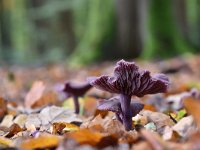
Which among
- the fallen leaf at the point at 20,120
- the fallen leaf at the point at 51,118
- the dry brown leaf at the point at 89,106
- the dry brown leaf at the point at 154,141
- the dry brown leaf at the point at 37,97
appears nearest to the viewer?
the dry brown leaf at the point at 154,141

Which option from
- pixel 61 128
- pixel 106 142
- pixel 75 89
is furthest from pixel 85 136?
pixel 75 89

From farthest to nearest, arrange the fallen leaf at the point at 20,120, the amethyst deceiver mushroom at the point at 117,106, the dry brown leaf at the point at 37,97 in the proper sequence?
1. the dry brown leaf at the point at 37,97
2. the fallen leaf at the point at 20,120
3. the amethyst deceiver mushroom at the point at 117,106

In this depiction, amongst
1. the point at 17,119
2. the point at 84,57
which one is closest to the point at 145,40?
the point at 84,57

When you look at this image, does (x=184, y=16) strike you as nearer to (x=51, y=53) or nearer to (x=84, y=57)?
(x=84, y=57)

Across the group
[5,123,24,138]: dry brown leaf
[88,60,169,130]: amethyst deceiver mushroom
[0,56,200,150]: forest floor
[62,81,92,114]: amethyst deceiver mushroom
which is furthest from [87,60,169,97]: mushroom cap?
[62,81,92,114]: amethyst deceiver mushroom

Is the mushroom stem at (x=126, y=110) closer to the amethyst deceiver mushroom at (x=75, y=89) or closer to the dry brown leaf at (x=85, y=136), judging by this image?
the dry brown leaf at (x=85, y=136)


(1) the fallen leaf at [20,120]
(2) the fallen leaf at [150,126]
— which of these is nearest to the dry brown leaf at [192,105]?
(2) the fallen leaf at [150,126]
